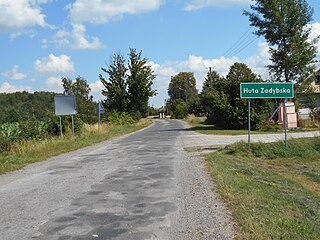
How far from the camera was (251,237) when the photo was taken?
220 inches

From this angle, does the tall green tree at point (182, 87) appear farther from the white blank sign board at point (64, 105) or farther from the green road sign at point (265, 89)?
the green road sign at point (265, 89)

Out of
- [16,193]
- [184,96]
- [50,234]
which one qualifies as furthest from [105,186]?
[184,96]

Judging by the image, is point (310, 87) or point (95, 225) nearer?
point (95, 225)

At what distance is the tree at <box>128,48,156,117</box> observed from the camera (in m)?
56.9

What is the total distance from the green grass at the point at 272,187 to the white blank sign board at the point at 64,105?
1188cm

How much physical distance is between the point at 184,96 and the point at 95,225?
126m

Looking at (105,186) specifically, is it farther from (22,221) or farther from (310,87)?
(310,87)

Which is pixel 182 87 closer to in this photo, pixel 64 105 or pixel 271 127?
pixel 271 127

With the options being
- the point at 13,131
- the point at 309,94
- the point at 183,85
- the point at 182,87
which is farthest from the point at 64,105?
the point at 182,87

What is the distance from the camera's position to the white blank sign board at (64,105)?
84.2ft

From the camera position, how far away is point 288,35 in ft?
121

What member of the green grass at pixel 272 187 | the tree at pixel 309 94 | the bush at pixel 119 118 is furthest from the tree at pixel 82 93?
the green grass at pixel 272 187

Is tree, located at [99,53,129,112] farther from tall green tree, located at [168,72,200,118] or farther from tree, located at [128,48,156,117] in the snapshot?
tall green tree, located at [168,72,200,118]

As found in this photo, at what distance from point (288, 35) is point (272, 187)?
29.7 m
